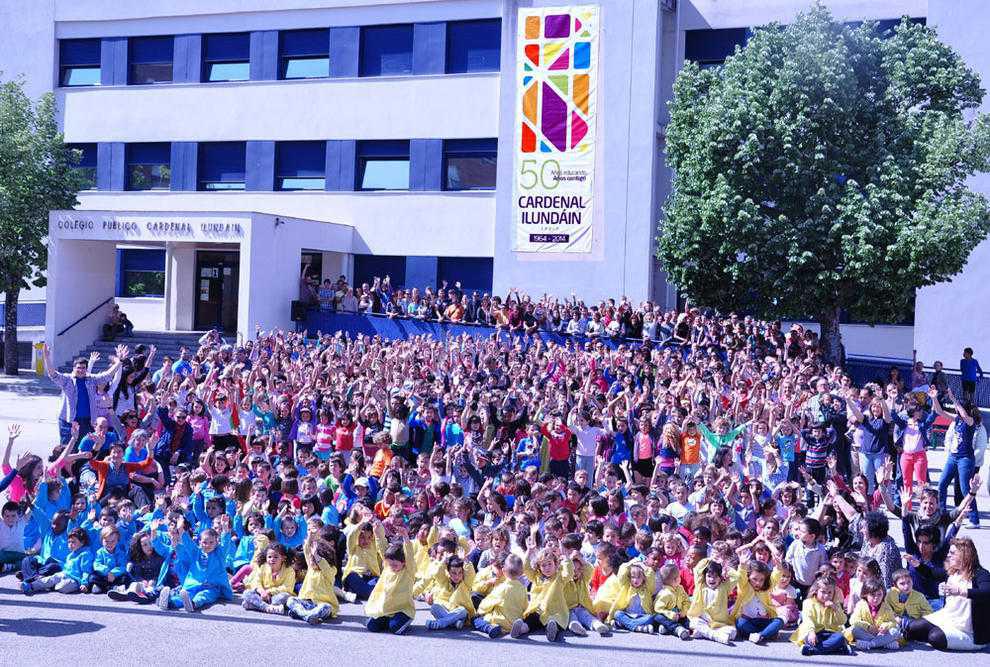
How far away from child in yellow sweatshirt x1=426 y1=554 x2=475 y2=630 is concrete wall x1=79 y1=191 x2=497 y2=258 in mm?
21762

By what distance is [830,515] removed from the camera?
12.3 meters

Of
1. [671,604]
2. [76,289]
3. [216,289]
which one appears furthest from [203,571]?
[216,289]

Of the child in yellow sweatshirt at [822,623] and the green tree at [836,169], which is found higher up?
the green tree at [836,169]

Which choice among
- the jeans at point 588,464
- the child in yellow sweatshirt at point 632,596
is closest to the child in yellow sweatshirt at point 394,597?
the child in yellow sweatshirt at point 632,596

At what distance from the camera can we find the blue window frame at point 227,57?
3528 centimetres

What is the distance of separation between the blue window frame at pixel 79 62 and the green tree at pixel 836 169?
21.7 m

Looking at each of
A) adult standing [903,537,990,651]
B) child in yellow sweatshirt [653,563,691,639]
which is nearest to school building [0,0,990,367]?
child in yellow sweatshirt [653,563,691,639]

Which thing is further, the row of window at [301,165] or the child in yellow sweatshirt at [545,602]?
the row of window at [301,165]

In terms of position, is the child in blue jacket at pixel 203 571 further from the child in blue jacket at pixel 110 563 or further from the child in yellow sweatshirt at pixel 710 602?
the child in yellow sweatshirt at pixel 710 602

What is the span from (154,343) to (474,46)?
1270 centimetres

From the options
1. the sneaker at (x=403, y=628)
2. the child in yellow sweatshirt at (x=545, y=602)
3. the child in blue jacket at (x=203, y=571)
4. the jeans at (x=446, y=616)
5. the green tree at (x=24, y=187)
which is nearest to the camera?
the sneaker at (x=403, y=628)

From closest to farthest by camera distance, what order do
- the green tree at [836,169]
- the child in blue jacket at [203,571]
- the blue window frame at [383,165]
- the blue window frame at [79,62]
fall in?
the child in blue jacket at [203,571]
the green tree at [836,169]
the blue window frame at [383,165]
the blue window frame at [79,62]

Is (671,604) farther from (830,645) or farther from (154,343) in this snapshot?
(154,343)

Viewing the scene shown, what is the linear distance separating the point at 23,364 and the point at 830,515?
2791 centimetres
